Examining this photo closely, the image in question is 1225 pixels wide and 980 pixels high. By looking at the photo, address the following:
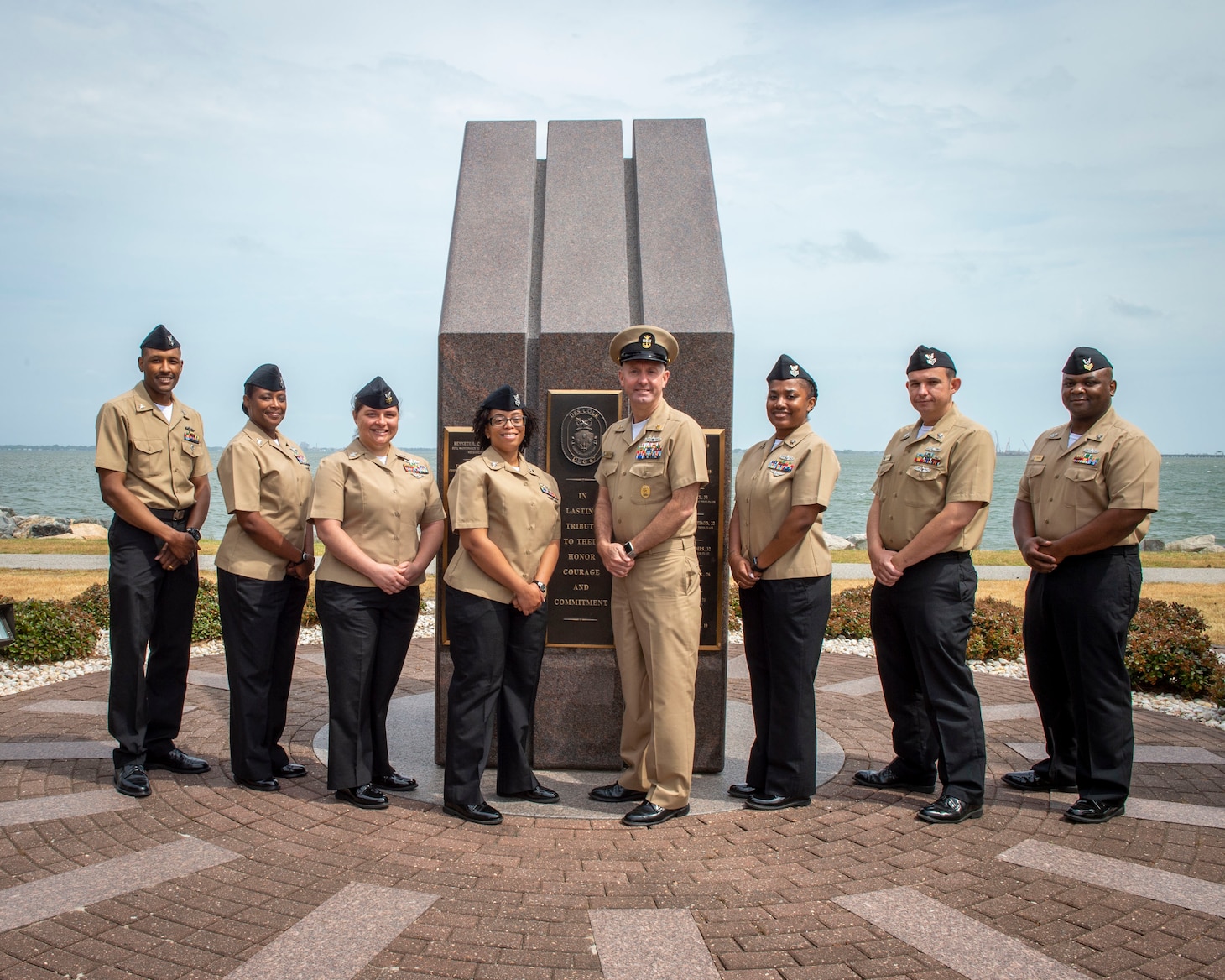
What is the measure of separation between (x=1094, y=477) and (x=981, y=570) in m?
13.6

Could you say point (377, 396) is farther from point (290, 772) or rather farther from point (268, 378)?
point (290, 772)

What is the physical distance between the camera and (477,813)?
4.61 meters

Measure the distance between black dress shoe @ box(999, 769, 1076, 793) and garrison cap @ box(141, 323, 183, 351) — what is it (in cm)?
560

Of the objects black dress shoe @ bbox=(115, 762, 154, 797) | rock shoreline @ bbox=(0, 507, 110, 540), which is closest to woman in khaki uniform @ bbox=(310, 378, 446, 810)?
black dress shoe @ bbox=(115, 762, 154, 797)

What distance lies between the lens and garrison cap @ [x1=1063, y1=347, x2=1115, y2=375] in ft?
16.3

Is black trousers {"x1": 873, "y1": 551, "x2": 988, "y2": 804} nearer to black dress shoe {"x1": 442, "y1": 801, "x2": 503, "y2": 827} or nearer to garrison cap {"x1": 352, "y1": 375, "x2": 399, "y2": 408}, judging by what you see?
black dress shoe {"x1": 442, "y1": 801, "x2": 503, "y2": 827}

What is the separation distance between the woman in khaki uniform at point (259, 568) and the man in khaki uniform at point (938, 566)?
3349 millimetres

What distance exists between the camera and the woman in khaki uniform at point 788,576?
484 centimetres

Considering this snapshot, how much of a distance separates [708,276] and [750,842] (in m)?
3.40

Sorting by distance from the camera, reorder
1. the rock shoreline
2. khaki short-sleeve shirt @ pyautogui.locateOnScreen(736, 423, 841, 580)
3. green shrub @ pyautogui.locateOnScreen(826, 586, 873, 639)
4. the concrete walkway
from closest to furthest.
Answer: khaki short-sleeve shirt @ pyautogui.locateOnScreen(736, 423, 841, 580) → green shrub @ pyautogui.locateOnScreen(826, 586, 873, 639) → the concrete walkway → the rock shoreline

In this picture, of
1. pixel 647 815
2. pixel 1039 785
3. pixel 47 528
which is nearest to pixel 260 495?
pixel 647 815

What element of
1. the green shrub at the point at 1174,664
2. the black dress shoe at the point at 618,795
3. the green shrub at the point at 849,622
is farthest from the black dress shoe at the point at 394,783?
the green shrub at the point at 1174,664

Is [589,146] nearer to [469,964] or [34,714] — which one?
[469,964]

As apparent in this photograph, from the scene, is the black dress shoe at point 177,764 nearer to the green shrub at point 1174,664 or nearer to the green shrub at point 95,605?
the green shrub at point 95,605
